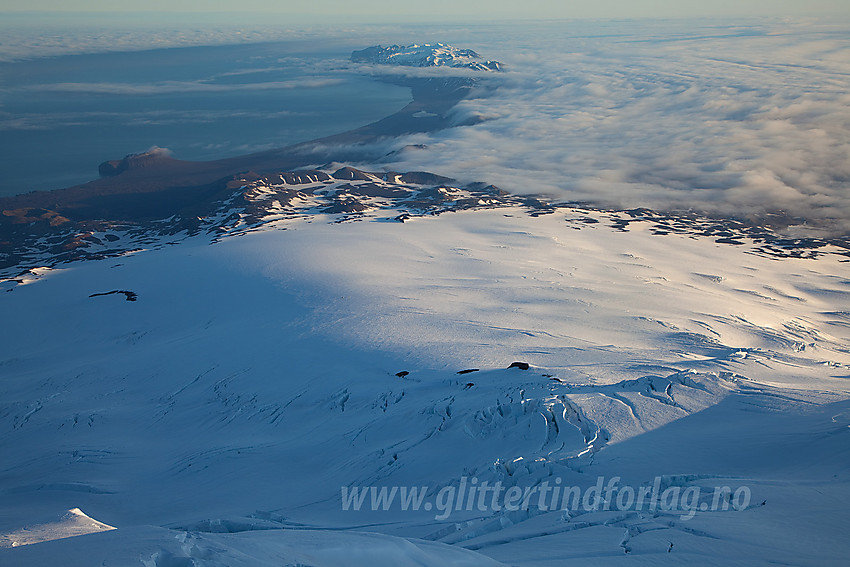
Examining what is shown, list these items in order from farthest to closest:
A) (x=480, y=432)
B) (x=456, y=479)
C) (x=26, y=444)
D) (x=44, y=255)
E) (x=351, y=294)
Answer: (x=44, y=255), (x=351, y=294), (x=26, y=444), (x=480, y=432), (x=456, y=479)

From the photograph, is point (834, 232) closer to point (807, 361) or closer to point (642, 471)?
point (807, 361)

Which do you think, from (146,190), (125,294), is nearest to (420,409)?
(125,294)

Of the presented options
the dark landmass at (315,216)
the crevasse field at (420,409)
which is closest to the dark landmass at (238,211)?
the dark landmass at (315,216)

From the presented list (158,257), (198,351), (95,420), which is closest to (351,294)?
(198,351)

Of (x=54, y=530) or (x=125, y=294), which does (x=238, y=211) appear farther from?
(x=54, y=530)

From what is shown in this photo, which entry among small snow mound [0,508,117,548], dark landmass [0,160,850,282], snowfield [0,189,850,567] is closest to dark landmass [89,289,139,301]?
snowfield [0,189,850,567]

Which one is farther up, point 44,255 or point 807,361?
point 807,361
